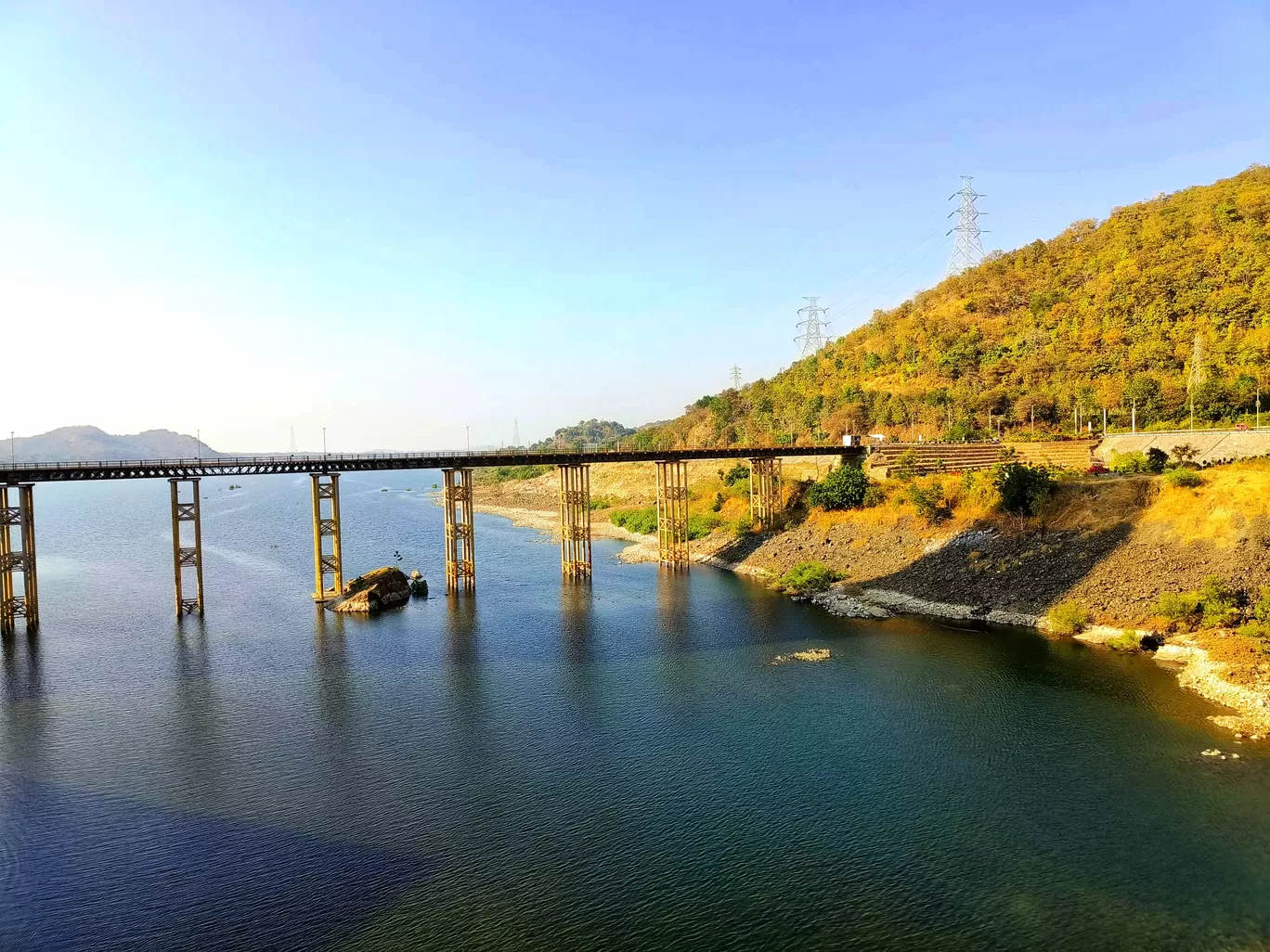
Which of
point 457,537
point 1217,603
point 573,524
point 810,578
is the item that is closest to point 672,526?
point 573,524

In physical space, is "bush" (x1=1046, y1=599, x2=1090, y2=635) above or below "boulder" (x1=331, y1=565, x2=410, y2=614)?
below

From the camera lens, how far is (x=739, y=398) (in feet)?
442

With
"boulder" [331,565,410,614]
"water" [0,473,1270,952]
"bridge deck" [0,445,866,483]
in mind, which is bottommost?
"water" [0,473,1270,952]

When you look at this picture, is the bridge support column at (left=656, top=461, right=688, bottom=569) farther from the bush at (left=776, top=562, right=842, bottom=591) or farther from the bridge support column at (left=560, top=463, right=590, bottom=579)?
the bush at (left=776, top=562, right=842, bottom=591)

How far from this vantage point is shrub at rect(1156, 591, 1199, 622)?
36.5 metres

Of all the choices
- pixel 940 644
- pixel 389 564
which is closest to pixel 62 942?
pixel 940 644

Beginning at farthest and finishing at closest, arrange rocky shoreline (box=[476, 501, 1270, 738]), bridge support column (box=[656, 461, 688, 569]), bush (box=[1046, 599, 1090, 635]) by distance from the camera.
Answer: bridge support column (box=[656, 461, 688, 569]) → bush (box=[1046, 599, 1090, 635]) → rocky shoreline (box=[476, 501, 1270, 738])

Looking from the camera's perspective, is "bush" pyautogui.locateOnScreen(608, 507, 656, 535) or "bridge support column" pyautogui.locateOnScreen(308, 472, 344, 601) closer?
"bridge support column" pyautogui.locateOnScreen(308, 472, 344, 601)

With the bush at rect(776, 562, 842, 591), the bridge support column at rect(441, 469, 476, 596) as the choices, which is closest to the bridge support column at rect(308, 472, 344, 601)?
the bridge support column at rect(441, 469, 476, 596)

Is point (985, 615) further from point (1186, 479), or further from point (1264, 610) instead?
point (1186, 479)

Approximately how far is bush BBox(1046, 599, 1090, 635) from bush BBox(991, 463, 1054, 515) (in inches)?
452

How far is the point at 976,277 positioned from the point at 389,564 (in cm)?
11825

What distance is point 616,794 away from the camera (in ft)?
78.7

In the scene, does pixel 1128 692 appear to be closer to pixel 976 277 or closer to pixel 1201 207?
pixel 1201 207
